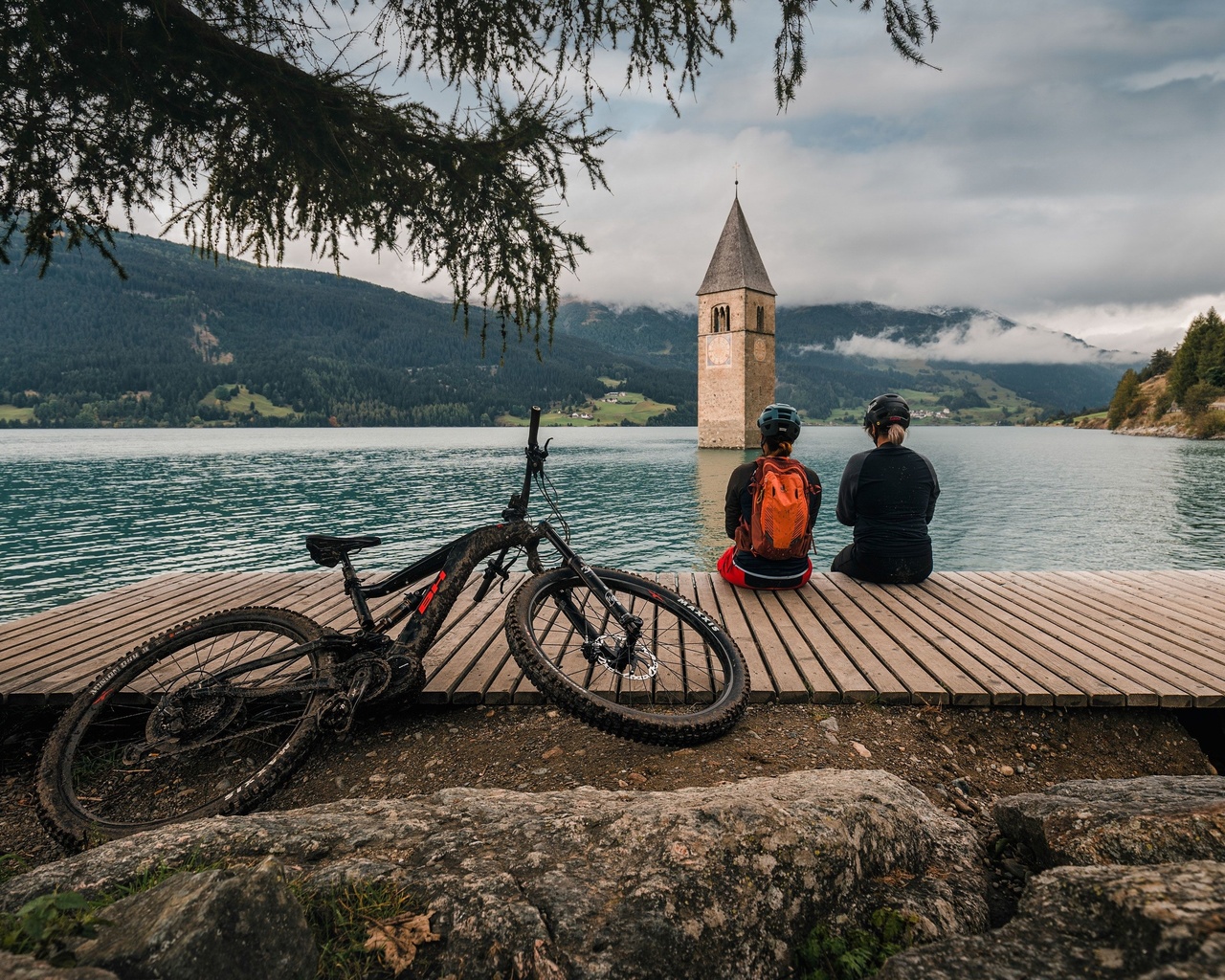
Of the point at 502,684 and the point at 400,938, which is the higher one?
the point at 400,938

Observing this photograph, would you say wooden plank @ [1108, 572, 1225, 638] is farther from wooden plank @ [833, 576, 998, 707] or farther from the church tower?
the church tower

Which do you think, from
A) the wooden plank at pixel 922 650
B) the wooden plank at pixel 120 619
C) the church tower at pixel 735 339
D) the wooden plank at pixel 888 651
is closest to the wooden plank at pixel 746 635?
the wooden plank at pixel 888 651

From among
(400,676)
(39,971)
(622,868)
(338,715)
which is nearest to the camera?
(39,971)

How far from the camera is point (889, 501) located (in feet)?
20.1

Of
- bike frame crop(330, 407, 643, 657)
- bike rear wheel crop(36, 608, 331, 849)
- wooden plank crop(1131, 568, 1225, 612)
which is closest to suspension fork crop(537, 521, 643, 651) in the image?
bike frame crop(330, 407, 643, 657)

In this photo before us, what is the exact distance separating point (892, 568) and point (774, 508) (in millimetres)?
1681

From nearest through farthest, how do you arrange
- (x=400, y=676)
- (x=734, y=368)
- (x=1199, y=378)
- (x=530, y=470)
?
(x=400, y=676) < (x=530, y=470) < (x=734, y=368) < (x=1199, y=378)

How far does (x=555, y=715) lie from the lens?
404cm

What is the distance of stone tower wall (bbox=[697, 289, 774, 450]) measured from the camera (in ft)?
230

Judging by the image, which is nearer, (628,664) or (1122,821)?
(1122,821)

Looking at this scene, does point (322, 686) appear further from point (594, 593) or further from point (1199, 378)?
point (1199, 378)

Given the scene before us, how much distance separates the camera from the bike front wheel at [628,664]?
3232 millimetres

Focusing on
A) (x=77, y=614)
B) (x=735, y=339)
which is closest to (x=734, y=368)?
(x=735, y=339)

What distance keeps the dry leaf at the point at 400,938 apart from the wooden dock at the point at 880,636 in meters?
2.35
